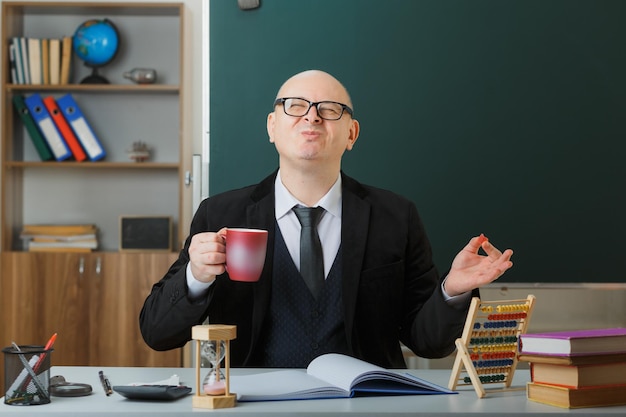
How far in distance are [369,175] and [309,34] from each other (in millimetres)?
569

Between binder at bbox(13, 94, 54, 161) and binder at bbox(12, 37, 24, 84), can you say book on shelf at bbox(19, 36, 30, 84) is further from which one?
binder at bbox(13, 94, 54, 161)

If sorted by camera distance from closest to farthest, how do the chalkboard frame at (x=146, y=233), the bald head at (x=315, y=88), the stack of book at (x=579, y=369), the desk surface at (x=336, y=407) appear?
the desk surface at (x=336, y=407), the stack of book at (x=579, y=369), the bald head at (x=315, y=88), the chalkboard frame at (x=146, y=233)

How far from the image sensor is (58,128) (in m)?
4.73

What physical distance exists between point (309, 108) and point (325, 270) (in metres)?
0.45

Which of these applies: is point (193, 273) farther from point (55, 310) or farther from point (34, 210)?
point (34, 210)

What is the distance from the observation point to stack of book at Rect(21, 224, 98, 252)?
4602mm

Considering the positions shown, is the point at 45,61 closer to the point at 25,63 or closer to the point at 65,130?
the point at 25,63

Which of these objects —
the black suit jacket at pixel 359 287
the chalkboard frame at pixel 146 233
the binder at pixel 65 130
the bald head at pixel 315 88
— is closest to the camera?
the black suit jacket at pixel 359 287

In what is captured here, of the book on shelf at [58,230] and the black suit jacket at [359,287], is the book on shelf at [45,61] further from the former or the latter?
the black suit jacket at [359,287]

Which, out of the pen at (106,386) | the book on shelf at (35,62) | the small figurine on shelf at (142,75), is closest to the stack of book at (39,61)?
the book on shelf at (35,62)

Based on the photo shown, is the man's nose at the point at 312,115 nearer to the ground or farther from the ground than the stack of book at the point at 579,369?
farther from the ground

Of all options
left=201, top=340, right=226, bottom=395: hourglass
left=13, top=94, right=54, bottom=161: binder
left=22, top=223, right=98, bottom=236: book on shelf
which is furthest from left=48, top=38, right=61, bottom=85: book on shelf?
left=201, top=340, right=226, bottom=395: hourglass

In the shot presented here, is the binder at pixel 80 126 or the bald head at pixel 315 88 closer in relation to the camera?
the bald head at pixel 315 88

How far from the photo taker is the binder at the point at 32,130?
4.67m
